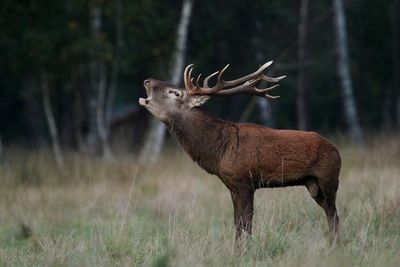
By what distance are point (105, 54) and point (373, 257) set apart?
39.1ft

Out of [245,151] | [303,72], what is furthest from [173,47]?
[245,151]

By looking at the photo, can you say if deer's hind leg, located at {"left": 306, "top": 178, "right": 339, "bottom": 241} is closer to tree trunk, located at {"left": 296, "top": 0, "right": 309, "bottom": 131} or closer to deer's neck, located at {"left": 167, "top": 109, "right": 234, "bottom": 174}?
deer's neck, located at {"left": 167, "top": 109, "right": 234, "bottom": 174}

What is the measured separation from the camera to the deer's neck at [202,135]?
9188mm

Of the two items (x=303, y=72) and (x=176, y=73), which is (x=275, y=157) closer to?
(x=176, y=73)

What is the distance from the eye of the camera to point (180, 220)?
9.79 meters

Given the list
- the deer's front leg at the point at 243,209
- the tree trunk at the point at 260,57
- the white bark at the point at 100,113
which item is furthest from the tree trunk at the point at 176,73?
the deer's front leg at the point at 243,209

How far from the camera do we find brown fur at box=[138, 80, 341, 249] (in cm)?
898

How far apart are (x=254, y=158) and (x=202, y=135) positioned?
1.96ft

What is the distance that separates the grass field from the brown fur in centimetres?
31

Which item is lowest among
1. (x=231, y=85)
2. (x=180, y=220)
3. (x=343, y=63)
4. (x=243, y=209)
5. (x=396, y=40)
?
(x=180, y=220)

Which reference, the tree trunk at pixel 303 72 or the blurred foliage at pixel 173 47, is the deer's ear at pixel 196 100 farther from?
the tree trunk at pixel 303 72

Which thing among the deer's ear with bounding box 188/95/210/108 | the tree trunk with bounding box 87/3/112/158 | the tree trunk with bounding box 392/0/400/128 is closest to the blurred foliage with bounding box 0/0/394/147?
the tree trunk with bounding box 87/3/112/158

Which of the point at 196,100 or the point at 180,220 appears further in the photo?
the point at 180,220

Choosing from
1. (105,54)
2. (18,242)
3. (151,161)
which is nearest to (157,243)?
(18,242)
